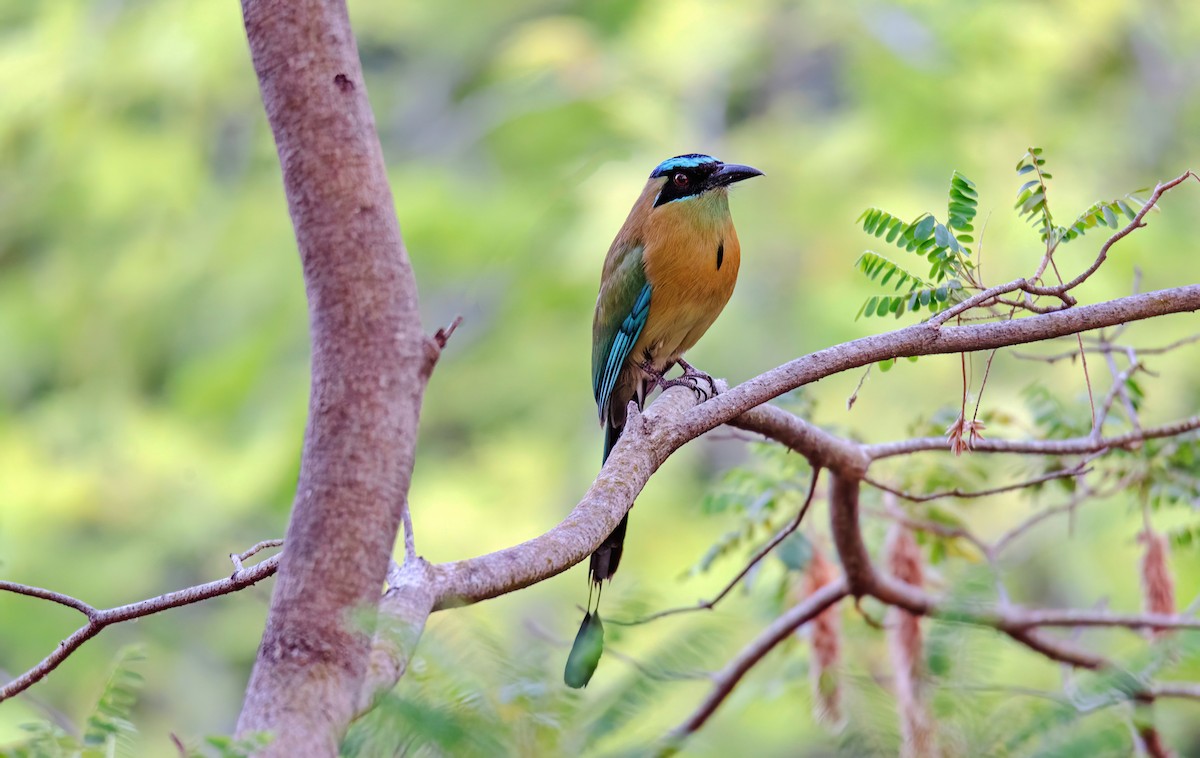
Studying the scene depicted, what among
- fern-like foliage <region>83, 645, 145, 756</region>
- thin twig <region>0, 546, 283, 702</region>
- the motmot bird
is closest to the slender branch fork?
thin twig <region>0, 546, 283, 702</region>

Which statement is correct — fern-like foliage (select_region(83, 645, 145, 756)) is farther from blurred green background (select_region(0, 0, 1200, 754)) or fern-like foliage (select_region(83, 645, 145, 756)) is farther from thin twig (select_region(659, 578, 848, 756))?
blurred green background (select_region(0, 0, 1200, 754))

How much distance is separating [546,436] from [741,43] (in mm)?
2441

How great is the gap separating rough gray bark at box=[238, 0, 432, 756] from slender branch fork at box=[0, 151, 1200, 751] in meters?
Answer: 0.04

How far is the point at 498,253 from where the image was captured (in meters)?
5.18

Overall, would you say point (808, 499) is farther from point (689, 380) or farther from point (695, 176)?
point (695, 176)

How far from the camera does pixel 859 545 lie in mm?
2410

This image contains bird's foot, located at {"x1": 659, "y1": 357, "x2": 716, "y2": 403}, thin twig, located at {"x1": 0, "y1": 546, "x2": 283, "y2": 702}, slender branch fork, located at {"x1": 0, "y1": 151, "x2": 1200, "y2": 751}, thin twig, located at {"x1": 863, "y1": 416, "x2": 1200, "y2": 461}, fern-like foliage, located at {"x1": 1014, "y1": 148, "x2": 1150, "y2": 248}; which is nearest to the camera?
slender branch fork, located at {"x1": 0, "y1": 151, "x2": 1200, "y2": 751}

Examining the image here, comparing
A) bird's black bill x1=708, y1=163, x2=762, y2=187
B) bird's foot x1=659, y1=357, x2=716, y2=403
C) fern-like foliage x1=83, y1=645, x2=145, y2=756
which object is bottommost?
fern-like foliage x1=83, y1=645, x2=145, y2=756

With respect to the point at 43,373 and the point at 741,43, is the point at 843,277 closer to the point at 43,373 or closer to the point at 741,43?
the point at 741,43

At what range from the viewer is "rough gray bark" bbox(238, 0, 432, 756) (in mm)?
1052

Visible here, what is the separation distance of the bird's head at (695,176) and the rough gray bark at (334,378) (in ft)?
5.68

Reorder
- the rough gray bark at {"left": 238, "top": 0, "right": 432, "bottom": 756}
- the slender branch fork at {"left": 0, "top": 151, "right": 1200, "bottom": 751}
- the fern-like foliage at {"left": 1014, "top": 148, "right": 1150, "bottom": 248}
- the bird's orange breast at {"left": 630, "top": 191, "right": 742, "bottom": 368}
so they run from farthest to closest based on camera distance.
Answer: the bird's orange breast at {"left": 630, "top": 191, "right": 742, "bottom": 368} < the fern-like foliage at {"left": 1014, "top": 148, "right": 1150, "bottom": 248} < the slender branch fork at {"left": 0, "top": 151, "right": 1200, "bottom": 751} < the rough gray bark at {"left": 238, "top": 0, "right": 432, "bottom": 756}

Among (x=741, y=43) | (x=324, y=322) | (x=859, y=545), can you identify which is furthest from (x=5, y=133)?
(x=324, y=322)

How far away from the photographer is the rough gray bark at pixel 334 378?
1.05m
